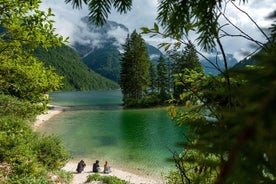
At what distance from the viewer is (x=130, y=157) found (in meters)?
24.2

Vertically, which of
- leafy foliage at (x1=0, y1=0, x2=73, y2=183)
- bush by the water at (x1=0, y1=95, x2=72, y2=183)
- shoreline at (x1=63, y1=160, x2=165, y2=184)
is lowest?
shoreline at (x1=63, y1=160, x2=165, y2=184)

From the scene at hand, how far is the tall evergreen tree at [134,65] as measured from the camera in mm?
62469

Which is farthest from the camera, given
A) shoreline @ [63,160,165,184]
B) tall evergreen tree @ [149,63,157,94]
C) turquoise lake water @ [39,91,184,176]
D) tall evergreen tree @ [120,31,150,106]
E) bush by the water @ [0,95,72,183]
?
tall evergreen tree @ [149,63,157,94]

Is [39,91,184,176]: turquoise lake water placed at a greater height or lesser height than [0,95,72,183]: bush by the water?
lesser

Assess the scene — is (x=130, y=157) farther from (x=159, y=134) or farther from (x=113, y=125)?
(x=113, y=125)

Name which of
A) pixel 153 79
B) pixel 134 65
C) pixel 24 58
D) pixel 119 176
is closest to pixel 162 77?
pixel 153 79

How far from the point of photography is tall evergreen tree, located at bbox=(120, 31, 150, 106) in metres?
62.5

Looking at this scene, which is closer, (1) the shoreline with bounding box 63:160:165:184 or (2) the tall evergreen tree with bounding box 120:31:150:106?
(1) the shoreline with bounding box 63:160:165:184

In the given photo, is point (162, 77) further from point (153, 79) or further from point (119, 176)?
point (119, 176)

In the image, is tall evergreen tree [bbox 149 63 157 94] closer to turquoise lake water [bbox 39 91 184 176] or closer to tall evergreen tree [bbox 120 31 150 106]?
tall evergreen tree [bbox 120 31 150 106]

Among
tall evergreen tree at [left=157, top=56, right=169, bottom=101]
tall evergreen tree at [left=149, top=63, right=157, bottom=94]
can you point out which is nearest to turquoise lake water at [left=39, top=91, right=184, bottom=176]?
tall evergreen tree at [left=157, top=56, right=169, bottom=101]

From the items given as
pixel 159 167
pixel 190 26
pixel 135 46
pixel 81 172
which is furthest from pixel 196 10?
pixel 135 46

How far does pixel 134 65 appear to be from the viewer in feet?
205

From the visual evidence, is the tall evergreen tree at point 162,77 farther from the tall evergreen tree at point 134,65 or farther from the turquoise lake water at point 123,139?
the turquoise lake water at point 123,139
